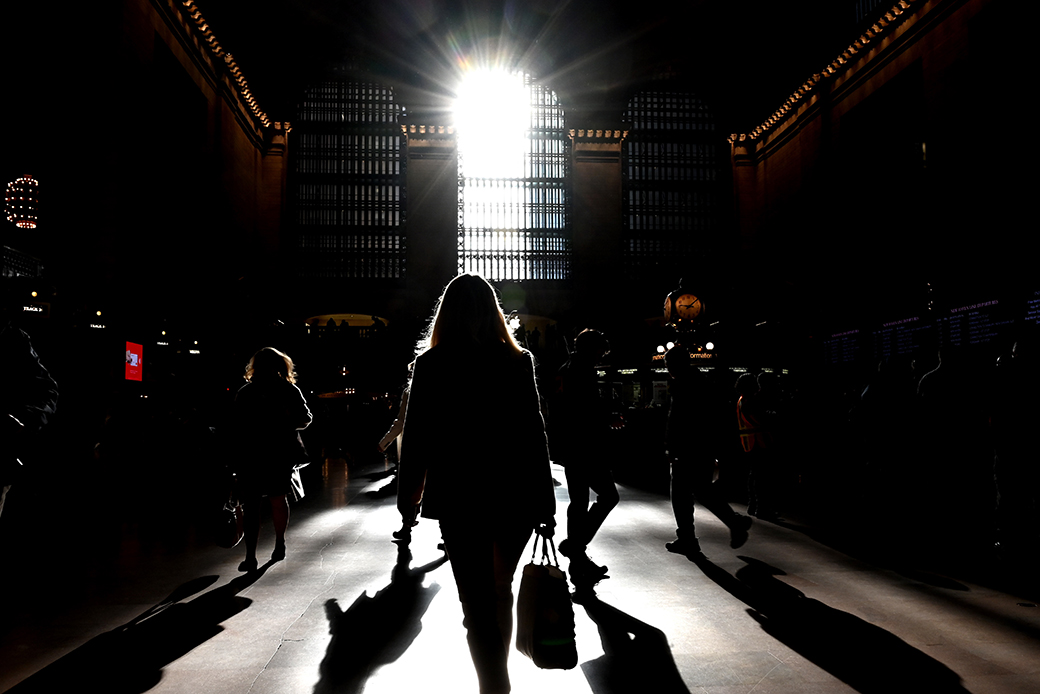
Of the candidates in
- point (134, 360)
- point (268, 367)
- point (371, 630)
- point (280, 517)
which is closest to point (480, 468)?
point (371, 630)

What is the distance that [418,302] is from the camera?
2792cm

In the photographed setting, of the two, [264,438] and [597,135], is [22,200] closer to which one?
[264,438]

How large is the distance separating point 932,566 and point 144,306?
50.1ft

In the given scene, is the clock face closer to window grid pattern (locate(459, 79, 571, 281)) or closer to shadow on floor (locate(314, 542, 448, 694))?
shadow on floor (locate(314, 542, 448, 694))

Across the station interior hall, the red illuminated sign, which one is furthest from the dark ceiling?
the red illuminated sign

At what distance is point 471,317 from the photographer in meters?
2.35

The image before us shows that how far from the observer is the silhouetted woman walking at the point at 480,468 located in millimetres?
2143

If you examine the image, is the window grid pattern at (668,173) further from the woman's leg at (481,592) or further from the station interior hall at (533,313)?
the woman's leg at (481,592)

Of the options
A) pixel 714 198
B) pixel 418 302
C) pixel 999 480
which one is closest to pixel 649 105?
pixel 714 198

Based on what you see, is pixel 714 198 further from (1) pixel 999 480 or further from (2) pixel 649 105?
(1) pixel 999 480

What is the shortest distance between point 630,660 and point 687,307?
10355 mm

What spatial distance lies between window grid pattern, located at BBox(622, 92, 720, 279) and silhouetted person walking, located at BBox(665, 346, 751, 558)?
24176mm

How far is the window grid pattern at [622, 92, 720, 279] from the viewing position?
94.7ft

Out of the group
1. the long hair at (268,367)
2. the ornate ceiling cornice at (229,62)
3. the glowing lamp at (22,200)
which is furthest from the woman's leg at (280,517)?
the ornate ceiling cornice at (229,62)
